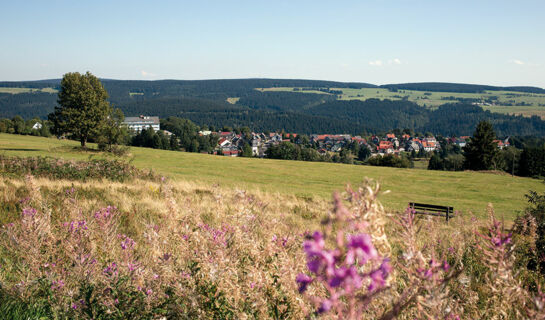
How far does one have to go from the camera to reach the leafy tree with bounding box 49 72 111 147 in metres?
42.5

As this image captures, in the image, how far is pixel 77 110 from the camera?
42.9 meters

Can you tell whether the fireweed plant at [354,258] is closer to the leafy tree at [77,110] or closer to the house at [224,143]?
the leafy tree at [77,110]

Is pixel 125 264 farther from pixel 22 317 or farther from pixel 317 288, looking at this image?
pixel 317 288

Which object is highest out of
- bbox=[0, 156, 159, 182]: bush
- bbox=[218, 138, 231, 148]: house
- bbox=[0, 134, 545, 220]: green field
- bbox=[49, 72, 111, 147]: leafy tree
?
bbox=[49, 72, 111, 147]: leafy tree

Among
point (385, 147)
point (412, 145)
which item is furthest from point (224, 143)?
point (412, 145)

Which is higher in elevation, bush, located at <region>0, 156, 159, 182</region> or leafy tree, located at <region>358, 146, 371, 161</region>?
bush, located at <region>0, 156, 159, 182</region>

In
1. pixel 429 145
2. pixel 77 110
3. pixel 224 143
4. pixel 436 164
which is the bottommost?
pixel 429 145

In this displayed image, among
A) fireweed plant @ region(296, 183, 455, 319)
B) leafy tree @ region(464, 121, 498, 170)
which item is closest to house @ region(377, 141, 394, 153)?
leafy tree @ region(464, 121, 498, 170)

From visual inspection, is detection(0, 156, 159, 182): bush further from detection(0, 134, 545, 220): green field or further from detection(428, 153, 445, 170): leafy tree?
detection(428, 153, 445, 170): leafy tree

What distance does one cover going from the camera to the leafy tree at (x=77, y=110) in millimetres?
42531

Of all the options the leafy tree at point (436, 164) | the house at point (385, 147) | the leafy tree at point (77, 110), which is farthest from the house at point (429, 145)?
the leafy tree at point (77, 110)

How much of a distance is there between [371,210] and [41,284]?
10.7ft

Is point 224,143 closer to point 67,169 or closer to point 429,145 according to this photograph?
point 429,145

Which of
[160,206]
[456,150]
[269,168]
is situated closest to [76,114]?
[269,168]
